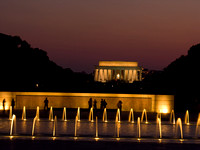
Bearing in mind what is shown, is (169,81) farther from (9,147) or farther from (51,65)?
(9,147)

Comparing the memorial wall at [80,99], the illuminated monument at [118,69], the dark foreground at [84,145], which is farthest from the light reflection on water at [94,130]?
the illuminated monument at [118,69]

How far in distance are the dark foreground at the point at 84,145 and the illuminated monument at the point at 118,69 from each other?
8622 centimetres

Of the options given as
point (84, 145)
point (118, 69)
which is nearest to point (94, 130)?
point (84, 145)

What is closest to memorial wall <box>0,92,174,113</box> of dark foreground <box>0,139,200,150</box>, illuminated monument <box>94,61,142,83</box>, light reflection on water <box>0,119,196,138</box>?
light reflection on water <box>0,119,196,138</box>

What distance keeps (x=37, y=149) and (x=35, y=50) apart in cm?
5523

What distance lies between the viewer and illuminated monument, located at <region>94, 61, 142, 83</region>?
332ft

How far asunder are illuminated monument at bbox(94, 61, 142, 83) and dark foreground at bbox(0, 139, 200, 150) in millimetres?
86216

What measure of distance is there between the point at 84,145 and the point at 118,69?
89219mm

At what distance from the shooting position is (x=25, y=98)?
119 feet

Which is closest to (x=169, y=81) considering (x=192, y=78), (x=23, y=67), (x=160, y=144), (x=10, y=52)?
(x=192, y=78)

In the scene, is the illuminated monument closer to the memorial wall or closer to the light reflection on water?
the memorial wall

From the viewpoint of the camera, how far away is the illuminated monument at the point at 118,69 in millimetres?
101312

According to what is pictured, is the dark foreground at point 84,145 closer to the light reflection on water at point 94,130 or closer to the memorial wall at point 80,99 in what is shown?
the light reflection on water at point 94,130

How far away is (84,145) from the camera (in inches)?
517
